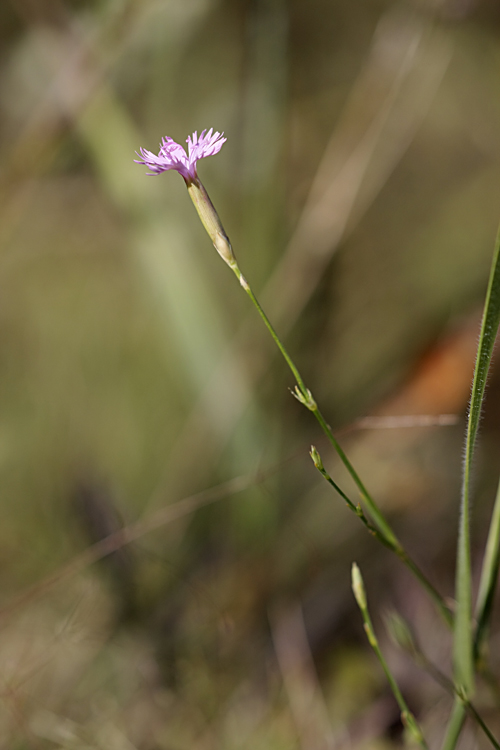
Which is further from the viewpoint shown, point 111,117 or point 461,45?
point 461,45

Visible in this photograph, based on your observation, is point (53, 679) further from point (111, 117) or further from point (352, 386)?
point (111, 117)

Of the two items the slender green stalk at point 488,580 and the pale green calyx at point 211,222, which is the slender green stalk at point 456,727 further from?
the pale green calyx at point 211,222

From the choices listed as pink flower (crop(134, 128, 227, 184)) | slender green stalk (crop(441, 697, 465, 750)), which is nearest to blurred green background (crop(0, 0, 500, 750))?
slender green stalk (crop(441, 697, 465, 750))

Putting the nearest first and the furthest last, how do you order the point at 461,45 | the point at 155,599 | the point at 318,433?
1. the point at 155,599
2. the point at 318,433
3. the point at 461,45

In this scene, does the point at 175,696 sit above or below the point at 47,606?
below

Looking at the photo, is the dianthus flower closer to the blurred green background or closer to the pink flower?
the pink flower

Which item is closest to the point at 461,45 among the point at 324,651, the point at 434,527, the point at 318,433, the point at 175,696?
the point at 318,433
